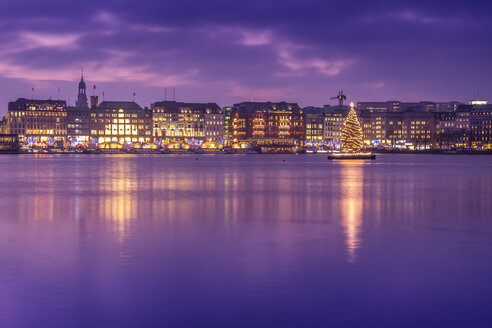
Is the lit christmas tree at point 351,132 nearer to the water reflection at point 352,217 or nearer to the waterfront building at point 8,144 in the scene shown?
the water reflection at point 352,217

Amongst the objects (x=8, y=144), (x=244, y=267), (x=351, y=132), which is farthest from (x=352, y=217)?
(x=8, y=144)

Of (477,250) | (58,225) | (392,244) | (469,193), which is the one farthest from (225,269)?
(469,193)

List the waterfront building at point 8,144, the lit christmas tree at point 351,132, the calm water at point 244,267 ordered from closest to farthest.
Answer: the calm water at point 244,267 < the lit christmas tree at point 351,132 < the waterfront building at point 8,144

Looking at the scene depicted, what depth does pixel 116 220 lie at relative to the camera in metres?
24.3

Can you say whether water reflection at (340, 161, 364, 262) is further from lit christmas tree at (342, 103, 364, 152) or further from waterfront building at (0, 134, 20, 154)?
waterfront building at (0, 134, 20, 154)

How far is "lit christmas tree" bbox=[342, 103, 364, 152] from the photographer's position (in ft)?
323

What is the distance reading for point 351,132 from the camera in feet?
331

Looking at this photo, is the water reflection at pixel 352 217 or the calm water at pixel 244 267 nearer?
the calm water at pixel 244 267

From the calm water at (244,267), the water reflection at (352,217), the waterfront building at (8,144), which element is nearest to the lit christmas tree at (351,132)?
the water reflection at (352,217)

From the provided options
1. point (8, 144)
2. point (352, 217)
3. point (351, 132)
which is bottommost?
point (352, 217)

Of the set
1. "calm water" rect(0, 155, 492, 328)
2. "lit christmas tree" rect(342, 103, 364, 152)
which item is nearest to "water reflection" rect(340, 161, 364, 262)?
"calm water" rect(0, 155, 492, 328)

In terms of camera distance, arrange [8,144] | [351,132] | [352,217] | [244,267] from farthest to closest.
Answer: [8,144], [351,132], [352,217], [244,267]

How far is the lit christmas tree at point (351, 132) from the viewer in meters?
98.4

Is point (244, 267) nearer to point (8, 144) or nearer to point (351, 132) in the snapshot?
point (351, 132)
